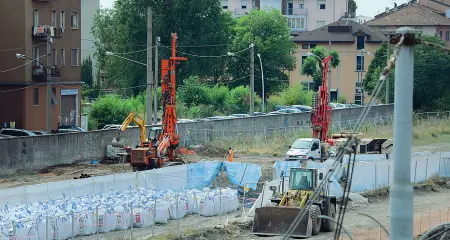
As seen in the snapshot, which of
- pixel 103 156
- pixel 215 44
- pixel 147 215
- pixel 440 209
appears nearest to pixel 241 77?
pixel 215 44

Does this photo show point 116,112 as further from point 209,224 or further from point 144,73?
point 209,224

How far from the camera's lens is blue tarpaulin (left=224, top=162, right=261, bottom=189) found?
128 feet

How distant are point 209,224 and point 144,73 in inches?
2228

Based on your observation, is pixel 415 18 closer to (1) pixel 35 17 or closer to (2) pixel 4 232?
(1) pixel 35 17

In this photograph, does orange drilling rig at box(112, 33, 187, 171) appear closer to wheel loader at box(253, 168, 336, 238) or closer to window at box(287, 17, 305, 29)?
wheel loader at box(253, 168, 336, 238)

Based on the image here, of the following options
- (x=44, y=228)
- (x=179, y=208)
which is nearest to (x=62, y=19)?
(x=179, y=208)

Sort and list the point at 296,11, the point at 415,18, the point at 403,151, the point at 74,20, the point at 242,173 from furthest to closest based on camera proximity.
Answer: the point at 296,11 < the point at 415,18 < the point at 74,20 < the point at 242,173 < the point at 403,151

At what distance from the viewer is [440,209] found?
36.2m

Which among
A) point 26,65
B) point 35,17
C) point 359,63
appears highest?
point 35,17

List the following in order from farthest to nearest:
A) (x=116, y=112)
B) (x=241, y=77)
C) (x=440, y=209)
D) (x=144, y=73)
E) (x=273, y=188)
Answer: (x=241, y=77)
(x=144, y=73)
(x=116, y=112)
(x=440, y=209)
(x=273, y=188)

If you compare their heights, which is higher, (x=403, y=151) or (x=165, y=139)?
(x=403, y=151)

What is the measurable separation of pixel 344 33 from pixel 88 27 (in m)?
35.0

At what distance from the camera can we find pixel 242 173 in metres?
39.1

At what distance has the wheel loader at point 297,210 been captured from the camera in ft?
91.8
